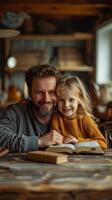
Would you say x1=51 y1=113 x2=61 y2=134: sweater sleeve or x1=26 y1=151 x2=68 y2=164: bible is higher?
x1=51 y1=113 x2=61 y2=134: sweater sleeve

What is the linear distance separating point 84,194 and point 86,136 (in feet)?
2.92

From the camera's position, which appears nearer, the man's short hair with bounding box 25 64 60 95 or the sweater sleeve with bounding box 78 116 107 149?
the sweater sleeve with bounding box 78 116 107 149

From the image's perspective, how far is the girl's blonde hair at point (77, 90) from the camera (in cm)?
243

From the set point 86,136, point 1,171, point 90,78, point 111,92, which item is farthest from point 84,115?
point 90,78

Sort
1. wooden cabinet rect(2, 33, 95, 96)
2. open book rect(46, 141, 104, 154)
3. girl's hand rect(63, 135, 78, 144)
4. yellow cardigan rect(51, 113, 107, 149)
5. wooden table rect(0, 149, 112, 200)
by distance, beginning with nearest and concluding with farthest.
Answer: wooden table rect(0, 149, 112, 200) < open book rect(46, 141, 104, 154) < girl's hand rect(63, 135, 78, 144) < yellow cardigan rect(51, 113, 107, 149) < wooden cabinet rect(2, 33, 95, 96)

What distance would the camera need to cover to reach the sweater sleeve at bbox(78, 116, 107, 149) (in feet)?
7.70

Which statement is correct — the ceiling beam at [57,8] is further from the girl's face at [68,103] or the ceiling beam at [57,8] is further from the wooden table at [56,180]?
the wooden table at [56,180]

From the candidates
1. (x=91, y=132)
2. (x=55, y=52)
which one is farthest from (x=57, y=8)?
(x=91, y=132)

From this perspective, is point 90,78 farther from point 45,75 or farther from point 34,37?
point 45,75

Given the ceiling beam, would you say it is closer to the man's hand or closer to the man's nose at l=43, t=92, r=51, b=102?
the man's nose at l=43, t=92, r=51, b=102

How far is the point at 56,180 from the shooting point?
5.34ft

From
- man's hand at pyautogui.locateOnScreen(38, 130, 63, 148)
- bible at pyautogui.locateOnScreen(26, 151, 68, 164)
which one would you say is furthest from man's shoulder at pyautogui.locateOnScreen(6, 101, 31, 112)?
bible at pyautogui.locateOnScreen(26, 151, 68, 164)

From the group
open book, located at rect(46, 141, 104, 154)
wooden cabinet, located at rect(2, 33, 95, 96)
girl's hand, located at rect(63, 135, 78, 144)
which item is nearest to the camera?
open book, located at rect(46, 141, 104, 154)

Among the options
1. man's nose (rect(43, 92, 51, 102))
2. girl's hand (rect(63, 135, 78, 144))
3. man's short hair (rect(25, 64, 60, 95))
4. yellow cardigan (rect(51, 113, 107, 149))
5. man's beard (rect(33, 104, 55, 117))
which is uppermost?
man's short hair (rect(25, 64, 60, 95))
